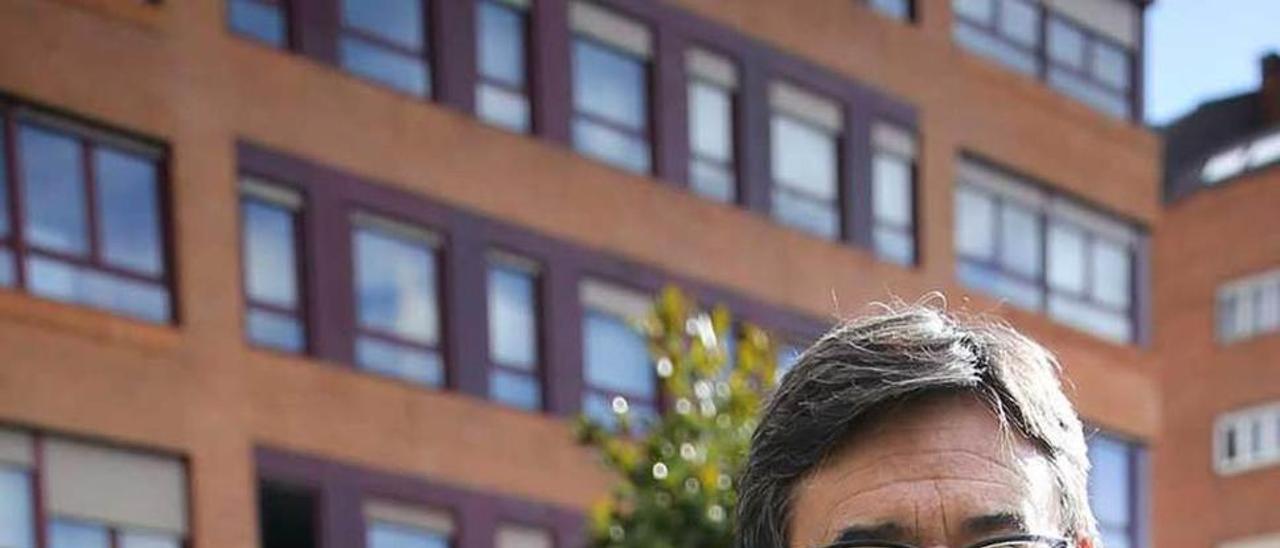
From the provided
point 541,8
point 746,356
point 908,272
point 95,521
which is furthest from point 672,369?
point 908,272

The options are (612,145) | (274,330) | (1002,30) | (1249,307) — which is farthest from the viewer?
(1249,307)

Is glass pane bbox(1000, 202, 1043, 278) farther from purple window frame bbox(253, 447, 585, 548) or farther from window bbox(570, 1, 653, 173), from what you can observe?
purple window frame bbox(253, 447, 585, 548)

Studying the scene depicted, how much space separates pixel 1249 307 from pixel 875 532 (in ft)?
123

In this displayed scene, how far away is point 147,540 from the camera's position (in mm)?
17984

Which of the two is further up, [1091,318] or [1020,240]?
[1020,240]

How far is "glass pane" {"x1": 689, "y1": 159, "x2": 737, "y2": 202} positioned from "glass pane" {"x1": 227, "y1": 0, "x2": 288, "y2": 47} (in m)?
4.68

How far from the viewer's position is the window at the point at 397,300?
20.1 meters

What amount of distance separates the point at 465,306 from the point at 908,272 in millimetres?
6103

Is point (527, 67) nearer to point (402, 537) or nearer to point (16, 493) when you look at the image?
point (402, 537)

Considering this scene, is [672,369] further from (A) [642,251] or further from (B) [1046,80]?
(B) [1046,80]

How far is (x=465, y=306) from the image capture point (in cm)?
2088

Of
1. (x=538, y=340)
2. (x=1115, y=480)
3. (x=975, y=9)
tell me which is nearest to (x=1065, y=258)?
(x=1115, y=480)

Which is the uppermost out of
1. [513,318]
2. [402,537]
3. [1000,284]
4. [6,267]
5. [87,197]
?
[1000,284]

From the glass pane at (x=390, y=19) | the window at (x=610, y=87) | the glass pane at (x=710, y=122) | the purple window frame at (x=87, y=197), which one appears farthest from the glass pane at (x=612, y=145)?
the purple window frame at (x=87, y=197)
